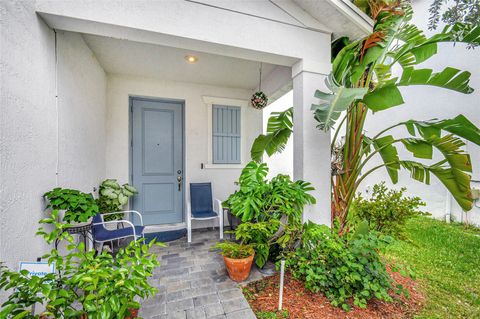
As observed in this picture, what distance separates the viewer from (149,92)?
3596mm

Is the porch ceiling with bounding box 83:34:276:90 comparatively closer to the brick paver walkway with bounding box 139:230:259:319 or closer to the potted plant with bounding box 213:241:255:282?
the potted plant with bounding box 213:241:255:282

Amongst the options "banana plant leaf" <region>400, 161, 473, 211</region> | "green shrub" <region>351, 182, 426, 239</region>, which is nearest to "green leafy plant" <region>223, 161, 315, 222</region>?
"green shrub" <region>351, 182, 426, 239</region>

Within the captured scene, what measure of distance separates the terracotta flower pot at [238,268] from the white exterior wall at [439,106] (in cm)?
480

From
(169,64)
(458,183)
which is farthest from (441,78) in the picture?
(169,64)

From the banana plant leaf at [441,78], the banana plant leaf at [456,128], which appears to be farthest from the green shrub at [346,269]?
the banana plant leaf at [441,78]

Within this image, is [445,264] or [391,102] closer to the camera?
[391,102]

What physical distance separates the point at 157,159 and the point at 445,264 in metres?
4.66

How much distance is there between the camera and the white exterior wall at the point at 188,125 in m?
3.44

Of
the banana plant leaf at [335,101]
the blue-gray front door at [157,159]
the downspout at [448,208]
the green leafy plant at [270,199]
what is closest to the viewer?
the banana plant leaf at [335,101]

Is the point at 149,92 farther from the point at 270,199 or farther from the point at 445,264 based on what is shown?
the point at 445,264

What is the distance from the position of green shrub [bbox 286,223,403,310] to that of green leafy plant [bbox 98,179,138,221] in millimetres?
2748

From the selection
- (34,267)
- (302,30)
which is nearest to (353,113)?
(302,30)

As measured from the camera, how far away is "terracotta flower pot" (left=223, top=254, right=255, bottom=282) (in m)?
2.12

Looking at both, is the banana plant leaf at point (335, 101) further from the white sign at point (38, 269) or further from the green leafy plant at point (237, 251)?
the white sign at point (38, 269)
